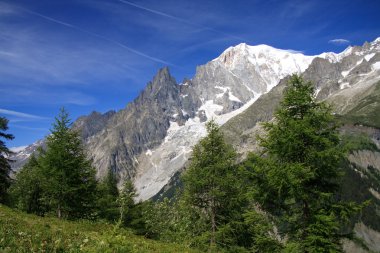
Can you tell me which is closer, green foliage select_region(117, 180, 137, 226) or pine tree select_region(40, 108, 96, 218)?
pine tree select_region(40, 108, 96, 218)

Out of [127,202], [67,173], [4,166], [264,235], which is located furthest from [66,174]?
[264,235]

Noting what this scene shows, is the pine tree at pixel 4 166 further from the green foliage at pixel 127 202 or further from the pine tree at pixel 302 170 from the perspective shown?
the pine tree at pixel 302 170

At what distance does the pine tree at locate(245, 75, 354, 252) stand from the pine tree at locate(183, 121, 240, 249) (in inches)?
301

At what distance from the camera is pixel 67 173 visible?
129 ft

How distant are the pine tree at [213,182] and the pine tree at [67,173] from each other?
14.8 metres

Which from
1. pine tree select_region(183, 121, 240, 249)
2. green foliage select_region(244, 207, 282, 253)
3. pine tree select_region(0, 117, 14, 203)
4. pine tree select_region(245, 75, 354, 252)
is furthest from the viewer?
pine tree select_region(0, 117, 14, 203)

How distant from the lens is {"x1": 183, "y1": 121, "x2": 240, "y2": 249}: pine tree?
1160 inches

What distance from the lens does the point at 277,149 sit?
21.1m

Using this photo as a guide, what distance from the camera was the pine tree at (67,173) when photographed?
126 feet

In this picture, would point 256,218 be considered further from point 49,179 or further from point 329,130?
point 49,179

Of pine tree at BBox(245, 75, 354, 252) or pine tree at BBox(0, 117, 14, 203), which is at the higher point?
pine tree at BBox(0, 117, 14, 203)

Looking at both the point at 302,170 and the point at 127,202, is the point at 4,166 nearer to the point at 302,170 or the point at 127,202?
the point at 127,202

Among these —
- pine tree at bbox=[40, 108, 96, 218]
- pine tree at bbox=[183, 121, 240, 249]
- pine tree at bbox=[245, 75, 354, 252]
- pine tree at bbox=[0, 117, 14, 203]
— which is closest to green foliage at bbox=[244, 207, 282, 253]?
pine tree at bbox=[245, 75, 354, 252]

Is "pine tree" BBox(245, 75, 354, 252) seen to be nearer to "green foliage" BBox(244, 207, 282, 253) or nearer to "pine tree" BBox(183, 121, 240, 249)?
"green foliage" BBox(244, 207, 282, 253)
